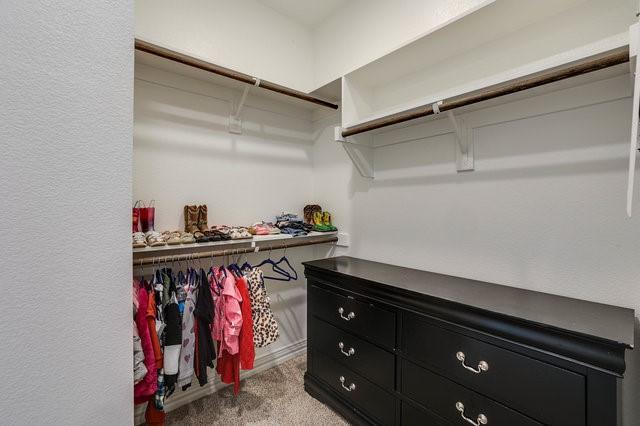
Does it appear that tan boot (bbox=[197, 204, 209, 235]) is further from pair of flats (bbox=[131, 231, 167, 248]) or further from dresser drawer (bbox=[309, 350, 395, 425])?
dresser drawer (bbox=[309, 350, 395, 425])

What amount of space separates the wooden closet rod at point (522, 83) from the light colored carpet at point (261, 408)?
181cm

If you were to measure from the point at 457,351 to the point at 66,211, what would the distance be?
151 cm

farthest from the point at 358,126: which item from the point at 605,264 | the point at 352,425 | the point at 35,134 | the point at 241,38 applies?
the point at 352,425

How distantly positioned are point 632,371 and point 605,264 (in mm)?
432

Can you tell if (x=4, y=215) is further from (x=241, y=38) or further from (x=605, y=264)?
(x=605, y=264)

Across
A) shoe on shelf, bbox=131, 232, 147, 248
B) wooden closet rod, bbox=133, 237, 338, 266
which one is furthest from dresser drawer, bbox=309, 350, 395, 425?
shoe on shelf, bbox=131, 232, 147, 248

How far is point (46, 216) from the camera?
31.9 inches

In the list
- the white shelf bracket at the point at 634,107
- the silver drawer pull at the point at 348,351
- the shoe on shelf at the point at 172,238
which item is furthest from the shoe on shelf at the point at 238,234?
the white shelf bracket at the point at 634,107

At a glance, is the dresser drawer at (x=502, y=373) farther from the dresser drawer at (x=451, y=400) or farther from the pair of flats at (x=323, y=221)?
the pair of flats at (x=323, y=221)

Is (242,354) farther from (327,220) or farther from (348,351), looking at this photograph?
(327,220)

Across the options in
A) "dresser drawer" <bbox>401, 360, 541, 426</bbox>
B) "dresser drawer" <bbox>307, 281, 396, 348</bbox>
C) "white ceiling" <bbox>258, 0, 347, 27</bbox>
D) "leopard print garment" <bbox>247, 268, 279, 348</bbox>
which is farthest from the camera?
"white ceiling" <bbox>258, 0, 347, 27</bbox>

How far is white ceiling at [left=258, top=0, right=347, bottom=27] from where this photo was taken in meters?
2.12

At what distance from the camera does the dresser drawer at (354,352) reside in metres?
1.43

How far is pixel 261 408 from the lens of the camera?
5.79 feet
